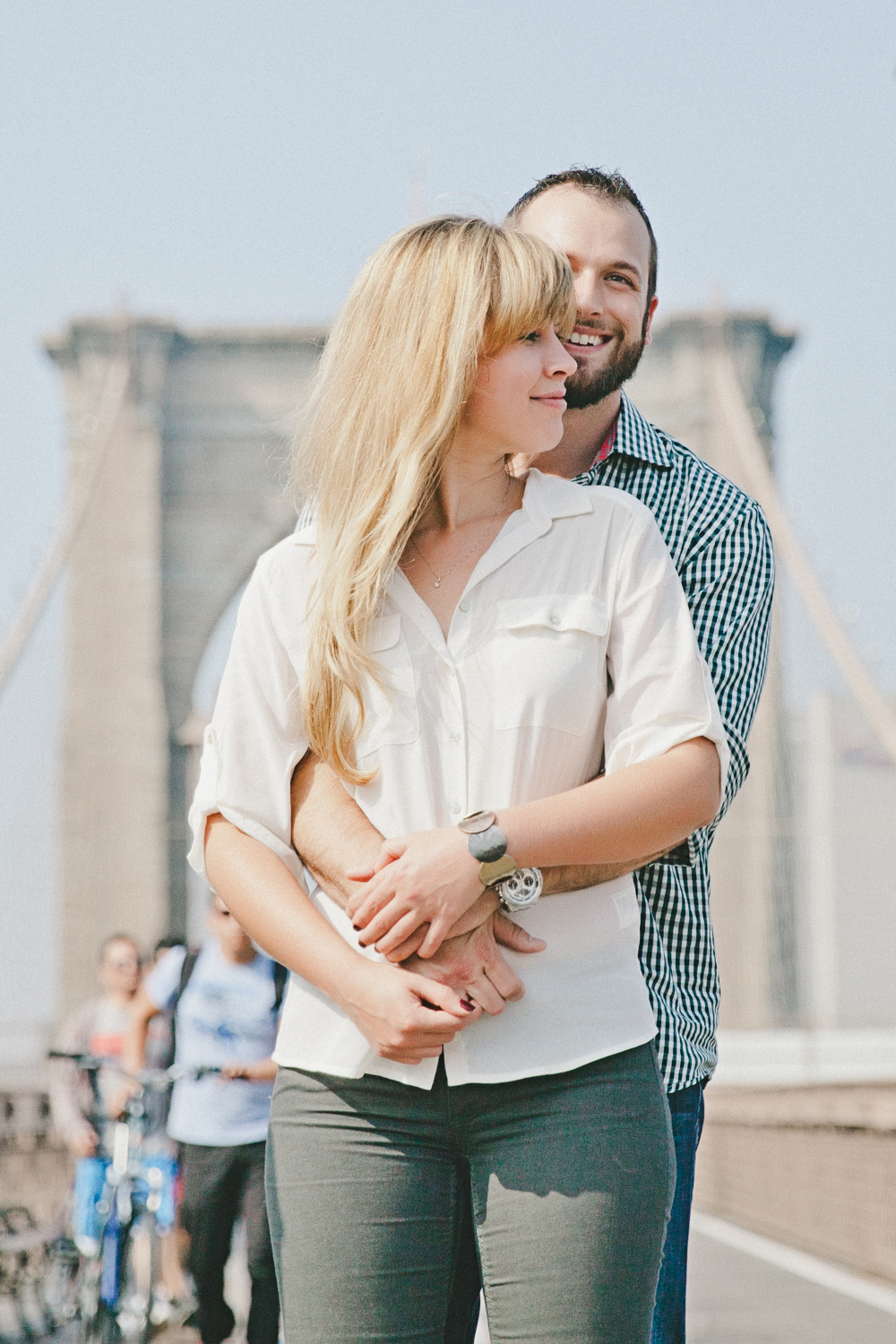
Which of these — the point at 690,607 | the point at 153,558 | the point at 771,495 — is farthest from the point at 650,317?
the point at 153,558

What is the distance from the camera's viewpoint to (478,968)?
1.36 metres

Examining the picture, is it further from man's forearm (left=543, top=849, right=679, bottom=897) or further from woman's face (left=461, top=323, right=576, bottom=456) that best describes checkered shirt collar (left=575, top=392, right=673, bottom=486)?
man's forearm (left=543, top=849, right=679, bottom=897)

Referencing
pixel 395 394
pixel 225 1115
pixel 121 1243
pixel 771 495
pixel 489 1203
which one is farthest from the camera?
pixel 771 495

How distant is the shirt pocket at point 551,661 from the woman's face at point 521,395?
13cm

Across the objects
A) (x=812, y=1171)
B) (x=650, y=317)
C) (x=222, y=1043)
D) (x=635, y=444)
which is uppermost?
(x=650, y=317)

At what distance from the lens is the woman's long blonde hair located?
1.43m

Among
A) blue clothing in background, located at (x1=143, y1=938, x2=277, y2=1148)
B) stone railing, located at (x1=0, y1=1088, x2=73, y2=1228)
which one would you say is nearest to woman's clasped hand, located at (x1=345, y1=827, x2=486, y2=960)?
blue clothing in background, located at (x1=143, y1=938, x2=277, y2=1148)

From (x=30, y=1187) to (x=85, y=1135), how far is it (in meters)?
3.13

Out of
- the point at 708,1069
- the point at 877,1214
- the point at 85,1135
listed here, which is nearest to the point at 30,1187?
the point at 85,1135

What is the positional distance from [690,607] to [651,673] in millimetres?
316

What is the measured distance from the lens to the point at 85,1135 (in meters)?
4.78

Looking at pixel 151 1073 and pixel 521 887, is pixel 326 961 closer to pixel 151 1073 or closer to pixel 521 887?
pixel 521 887

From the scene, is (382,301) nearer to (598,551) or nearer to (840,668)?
(598,551)

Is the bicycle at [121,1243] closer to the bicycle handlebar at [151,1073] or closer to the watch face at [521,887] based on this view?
the bicycle handlebar at [151,1073]
